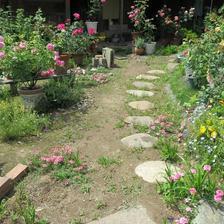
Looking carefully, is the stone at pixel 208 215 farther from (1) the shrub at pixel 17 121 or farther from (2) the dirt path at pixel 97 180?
(1) the shrub at pixel 17 121

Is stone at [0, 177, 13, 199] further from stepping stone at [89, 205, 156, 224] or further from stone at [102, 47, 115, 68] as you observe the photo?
stone at [102, 47, 115, 68]

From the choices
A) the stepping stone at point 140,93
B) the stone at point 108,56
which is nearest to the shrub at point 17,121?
the stepping stone at point 140,93

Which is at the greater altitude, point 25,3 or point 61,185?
point 25,3

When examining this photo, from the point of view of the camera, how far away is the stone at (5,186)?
329cm

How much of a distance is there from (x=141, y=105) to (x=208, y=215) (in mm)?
3234

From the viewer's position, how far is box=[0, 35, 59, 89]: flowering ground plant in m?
5.15

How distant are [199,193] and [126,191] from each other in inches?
29.9

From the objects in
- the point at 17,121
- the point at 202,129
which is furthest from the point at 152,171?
the point at 17,121

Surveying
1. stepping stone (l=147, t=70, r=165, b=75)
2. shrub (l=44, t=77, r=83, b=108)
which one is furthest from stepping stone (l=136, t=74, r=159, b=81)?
shrub (l=44, t=77, r=83, b=108)

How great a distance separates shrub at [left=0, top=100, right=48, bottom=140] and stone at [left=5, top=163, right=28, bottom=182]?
88 cm

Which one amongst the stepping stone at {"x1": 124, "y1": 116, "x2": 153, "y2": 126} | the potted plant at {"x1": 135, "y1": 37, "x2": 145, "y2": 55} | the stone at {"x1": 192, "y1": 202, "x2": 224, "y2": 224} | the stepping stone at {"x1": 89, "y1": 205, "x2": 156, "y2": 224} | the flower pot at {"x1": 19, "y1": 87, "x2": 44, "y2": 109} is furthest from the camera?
the potted plant at {"x1": 135, "y1": 37, "x2": 145, "y2": 55}

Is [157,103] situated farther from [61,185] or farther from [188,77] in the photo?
[61,185]

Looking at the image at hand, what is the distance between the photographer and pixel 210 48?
5.74 m

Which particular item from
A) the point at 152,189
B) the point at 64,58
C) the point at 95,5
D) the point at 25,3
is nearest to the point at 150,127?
the point at 152,189
